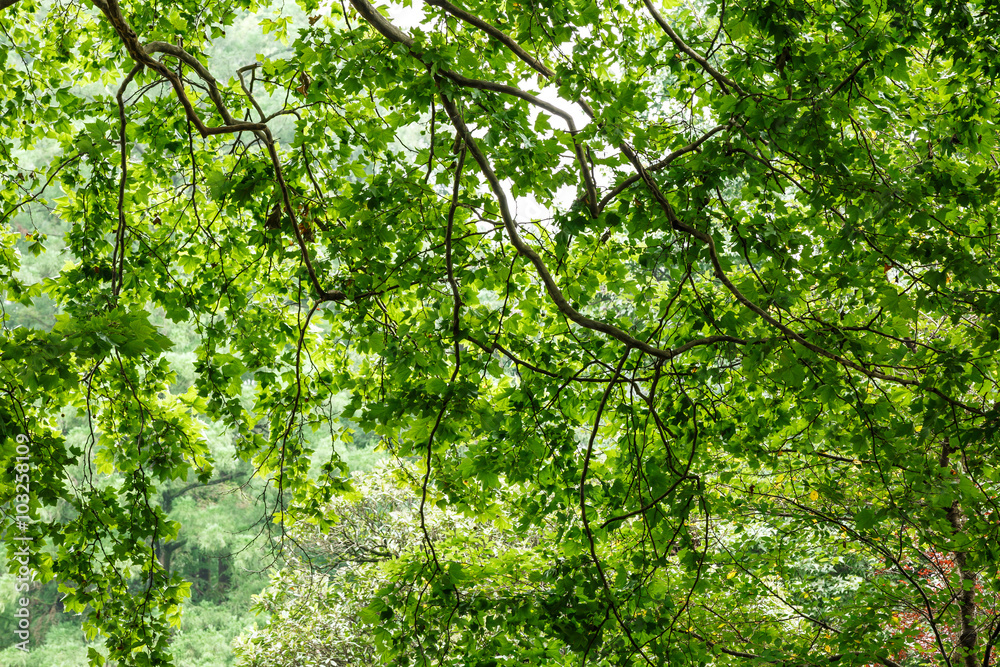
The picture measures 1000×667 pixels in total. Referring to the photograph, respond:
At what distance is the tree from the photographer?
245 centimetres

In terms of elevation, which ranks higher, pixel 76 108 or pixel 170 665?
pixel 76 108

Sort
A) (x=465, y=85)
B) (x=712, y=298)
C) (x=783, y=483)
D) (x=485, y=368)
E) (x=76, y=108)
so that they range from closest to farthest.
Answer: (x=465, y=85) → (x=485, y=368) → (x=712, y=298) → (x=76, y=108) → (x=783, y=483)

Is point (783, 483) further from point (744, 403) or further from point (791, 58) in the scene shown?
point (791, 58)

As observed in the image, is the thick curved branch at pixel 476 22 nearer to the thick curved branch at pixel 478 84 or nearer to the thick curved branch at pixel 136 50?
the thick curved branch at pixel 478 84

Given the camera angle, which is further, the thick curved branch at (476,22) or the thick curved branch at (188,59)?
the thick curved branch at (188,59)

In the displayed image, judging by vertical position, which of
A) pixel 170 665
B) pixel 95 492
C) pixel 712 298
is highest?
pixel 712 298

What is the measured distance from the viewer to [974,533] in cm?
282

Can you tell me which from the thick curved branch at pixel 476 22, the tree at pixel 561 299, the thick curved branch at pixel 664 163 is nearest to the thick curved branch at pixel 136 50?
the tree at pixel 561 299

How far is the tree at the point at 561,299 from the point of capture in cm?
245

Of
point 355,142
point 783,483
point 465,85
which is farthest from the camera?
point 783,483

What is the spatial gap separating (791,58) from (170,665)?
3.20 meters

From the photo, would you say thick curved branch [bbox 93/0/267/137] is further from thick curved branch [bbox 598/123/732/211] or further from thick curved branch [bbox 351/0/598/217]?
thick curved branch [bbox 598/123/732/211]

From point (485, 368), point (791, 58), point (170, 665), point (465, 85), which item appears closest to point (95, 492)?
point (170, 665)

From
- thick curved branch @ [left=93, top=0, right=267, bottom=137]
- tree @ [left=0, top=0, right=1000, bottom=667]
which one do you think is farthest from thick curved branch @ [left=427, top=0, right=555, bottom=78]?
thick curved branch @ [left=93, top=0, right=267, bottom=137]
